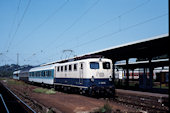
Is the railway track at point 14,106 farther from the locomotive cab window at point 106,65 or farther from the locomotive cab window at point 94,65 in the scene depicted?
the locomotive cab window at point 106,65

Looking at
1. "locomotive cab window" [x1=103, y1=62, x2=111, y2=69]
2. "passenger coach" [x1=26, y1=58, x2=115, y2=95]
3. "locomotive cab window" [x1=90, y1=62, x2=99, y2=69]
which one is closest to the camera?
"passenger coach" [x1=26, y1=58, x2=115, y2=95]

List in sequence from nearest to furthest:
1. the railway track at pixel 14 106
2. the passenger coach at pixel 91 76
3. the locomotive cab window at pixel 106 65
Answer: the railway track at pixel 14 106, the passenger coach at pixel 91 76, the locomotive cab window at pixel 106 65

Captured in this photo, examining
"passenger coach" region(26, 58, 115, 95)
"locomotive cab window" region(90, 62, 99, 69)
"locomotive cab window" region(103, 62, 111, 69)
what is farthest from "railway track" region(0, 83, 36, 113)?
"locomotive cab window" region(103, 62, 111, 69)

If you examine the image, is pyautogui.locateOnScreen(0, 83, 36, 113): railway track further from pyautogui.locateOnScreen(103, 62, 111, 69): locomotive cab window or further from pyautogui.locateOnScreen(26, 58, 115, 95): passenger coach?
pyautogui.locateOnScreen(103, 62, 111, 69): locomotive cab window

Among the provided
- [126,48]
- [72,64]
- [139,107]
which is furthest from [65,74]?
[139,107]

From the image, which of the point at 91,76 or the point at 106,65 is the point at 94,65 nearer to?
the point at 91,76

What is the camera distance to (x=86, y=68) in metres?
16.8

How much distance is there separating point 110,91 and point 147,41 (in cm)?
517

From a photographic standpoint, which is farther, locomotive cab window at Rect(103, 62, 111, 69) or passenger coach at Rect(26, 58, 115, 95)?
locomotive cab window at Rect(103, 62, 111, 69)

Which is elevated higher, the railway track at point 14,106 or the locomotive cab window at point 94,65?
the locomotive cab window at point 94,65

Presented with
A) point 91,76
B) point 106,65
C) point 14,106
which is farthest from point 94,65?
point 14,106

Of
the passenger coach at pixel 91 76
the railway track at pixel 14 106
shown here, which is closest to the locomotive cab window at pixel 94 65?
the passenger coach at pixel 91 76

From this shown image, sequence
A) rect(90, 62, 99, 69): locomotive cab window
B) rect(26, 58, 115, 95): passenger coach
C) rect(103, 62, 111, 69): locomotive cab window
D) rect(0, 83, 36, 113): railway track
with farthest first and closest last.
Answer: rect(103, 62, 111, 69): locomotive cab window
rect(90, 62, 99, 69): locomotive cab window
rect(26, 58, 115, 95): passenger coach
rect(0, 83, 36, 113): railway track

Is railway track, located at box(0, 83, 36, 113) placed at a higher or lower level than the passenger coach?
lower
